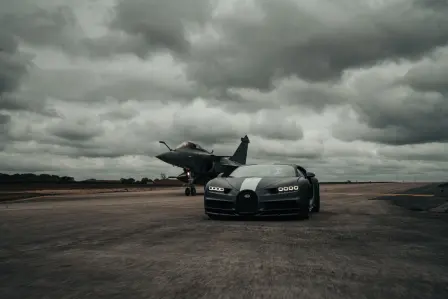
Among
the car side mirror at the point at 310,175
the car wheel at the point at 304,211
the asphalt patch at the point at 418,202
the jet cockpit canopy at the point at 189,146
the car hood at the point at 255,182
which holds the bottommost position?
the asphalt patch at the point at 418,202

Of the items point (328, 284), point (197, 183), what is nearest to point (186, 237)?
point (328, 284)

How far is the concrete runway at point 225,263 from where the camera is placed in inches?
133

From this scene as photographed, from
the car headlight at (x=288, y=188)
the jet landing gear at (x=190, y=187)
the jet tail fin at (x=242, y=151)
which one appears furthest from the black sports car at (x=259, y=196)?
the jet tail fin at (x=242, y=151)

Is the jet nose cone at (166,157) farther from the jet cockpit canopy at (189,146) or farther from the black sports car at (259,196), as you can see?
the black sports car at (259,196)

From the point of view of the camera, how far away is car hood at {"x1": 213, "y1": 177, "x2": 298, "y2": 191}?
975 cm

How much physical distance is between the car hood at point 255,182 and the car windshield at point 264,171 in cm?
60

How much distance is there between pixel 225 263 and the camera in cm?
455

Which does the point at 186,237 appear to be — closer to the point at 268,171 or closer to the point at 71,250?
the point at 71,250

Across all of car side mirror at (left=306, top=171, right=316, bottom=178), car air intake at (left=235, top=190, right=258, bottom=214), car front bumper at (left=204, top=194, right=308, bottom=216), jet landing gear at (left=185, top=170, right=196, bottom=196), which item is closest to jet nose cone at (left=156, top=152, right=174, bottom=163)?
jet landing gear at (left=185, top=170, right=196, bottom=196)

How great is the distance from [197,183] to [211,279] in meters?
26.6

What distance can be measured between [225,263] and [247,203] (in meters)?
5.11

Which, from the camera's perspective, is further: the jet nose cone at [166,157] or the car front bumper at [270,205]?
the jet nose cone at [166,157]

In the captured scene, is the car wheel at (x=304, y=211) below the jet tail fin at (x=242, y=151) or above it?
below

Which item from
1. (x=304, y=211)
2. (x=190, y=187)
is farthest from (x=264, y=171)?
(x=190, y=187)
